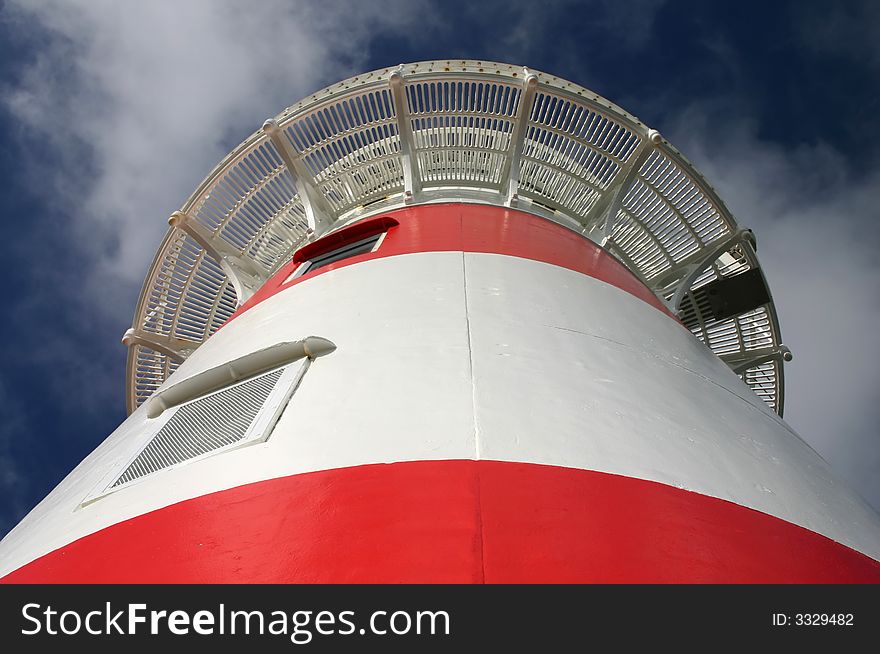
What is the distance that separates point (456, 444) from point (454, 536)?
0.71 m

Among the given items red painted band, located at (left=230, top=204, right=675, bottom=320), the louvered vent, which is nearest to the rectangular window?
the louvered vent

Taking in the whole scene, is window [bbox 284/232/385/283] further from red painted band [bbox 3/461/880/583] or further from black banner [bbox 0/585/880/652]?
black banner [bbox 0/585/880/652]

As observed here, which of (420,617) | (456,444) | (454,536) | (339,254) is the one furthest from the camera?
(339,254)

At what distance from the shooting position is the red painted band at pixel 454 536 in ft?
9.84

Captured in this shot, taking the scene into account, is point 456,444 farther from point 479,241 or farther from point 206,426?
point 479,241

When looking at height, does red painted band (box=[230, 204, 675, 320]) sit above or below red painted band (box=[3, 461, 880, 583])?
above

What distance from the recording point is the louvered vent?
439cm

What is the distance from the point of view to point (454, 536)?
3113mm

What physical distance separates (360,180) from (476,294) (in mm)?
5158

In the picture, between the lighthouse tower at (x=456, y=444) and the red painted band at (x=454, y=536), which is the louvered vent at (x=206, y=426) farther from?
the red painted band at (x=454, y=536)

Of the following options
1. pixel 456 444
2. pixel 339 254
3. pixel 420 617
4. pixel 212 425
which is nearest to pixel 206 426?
pixel 212 425

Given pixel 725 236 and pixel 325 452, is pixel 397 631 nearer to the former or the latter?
pixel 325 452

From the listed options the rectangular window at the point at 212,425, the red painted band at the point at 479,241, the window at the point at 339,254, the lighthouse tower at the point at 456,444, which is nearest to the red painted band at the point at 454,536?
the lighthouse tower at the point at 456,444

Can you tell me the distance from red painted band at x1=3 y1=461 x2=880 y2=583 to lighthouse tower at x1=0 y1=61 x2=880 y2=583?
0.01 meters
